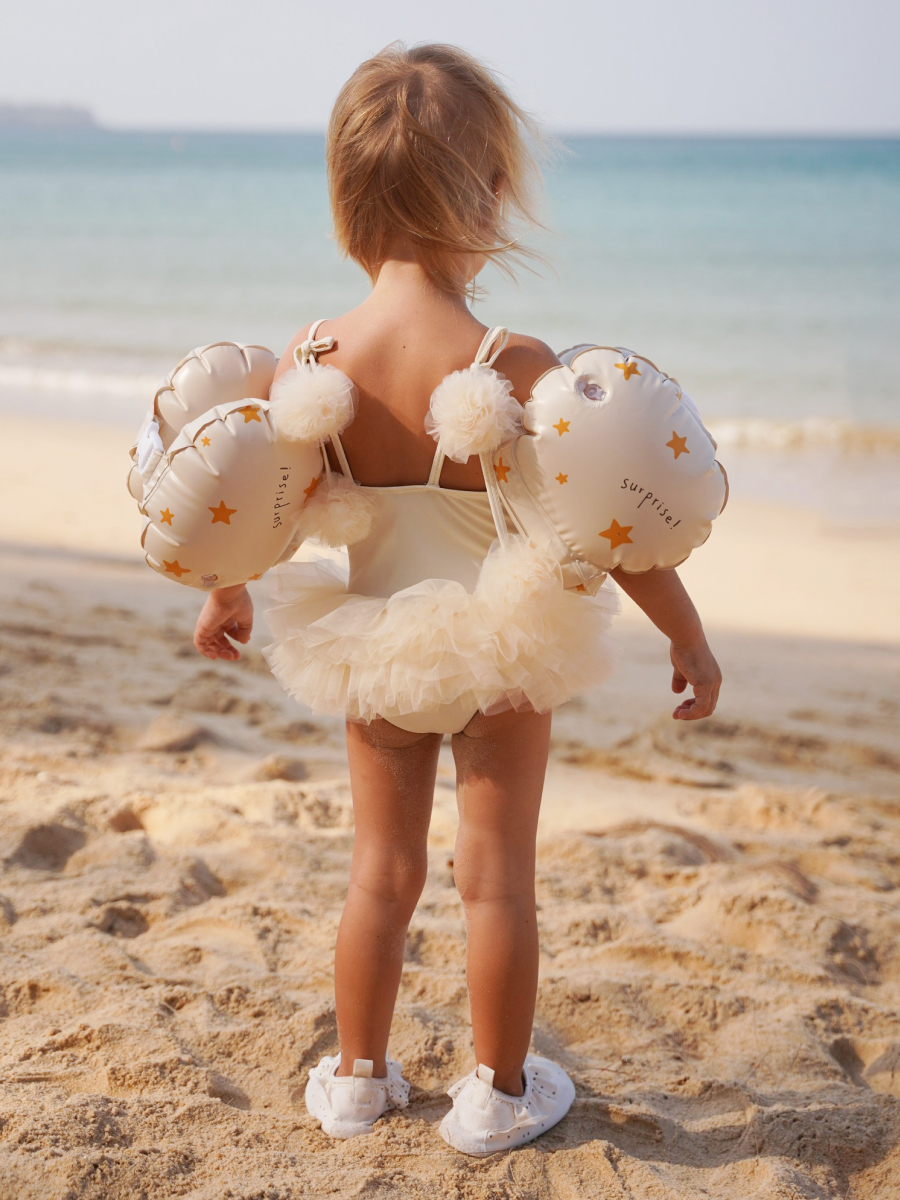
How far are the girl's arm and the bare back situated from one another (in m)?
0.31

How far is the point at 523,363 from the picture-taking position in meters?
1.72

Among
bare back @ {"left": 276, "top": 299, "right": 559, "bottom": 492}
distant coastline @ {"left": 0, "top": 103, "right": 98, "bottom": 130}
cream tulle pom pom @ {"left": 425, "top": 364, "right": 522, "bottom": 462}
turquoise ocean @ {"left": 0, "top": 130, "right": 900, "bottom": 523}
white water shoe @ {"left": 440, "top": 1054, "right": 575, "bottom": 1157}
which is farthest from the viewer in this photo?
distant coastline @ {"left": 0, "top": 103, "right": 98, "bottom": 130}

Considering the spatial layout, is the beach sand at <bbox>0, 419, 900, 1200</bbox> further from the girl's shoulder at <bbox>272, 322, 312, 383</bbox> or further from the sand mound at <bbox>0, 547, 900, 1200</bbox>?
the girl's shoulder at <bbox>272, 322, 312, 383</bbox>

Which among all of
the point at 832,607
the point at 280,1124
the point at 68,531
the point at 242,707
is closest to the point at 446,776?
the point at 242,707

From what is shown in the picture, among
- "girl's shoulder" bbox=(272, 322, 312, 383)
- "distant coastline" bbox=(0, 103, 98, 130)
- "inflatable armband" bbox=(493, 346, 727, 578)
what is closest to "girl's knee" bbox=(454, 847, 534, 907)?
"inflatable armband" bbox=(493, 346, 727, 578)

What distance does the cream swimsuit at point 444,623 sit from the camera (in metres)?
1.69

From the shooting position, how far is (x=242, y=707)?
369cm

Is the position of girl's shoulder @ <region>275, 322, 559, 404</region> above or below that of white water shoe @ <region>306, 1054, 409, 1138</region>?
above

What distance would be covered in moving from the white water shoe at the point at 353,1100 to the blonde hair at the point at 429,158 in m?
1.30

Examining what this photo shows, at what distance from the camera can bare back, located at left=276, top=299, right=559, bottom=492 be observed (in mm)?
1703

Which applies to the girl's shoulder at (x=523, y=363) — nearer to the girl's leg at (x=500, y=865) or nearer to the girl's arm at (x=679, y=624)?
the girl's arm at (x=679, y=624)

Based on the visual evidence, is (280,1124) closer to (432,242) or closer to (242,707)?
(432,242)

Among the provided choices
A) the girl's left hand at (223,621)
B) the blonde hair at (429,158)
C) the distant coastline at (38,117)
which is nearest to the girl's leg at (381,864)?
the girl's left hand at (223,621)

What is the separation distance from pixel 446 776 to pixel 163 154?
50.8m
